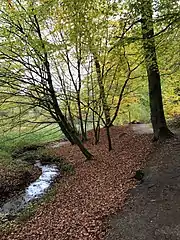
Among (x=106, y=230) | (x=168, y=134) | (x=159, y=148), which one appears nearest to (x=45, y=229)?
(x=106, y=230)

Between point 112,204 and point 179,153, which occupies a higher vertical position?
point 179,153

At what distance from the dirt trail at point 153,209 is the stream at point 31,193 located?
3.91 metres

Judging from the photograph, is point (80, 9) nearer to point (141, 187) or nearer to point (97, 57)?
point (97, 57)

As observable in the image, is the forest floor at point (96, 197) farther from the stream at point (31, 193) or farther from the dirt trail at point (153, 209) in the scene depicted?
the stream at point (31, 193)

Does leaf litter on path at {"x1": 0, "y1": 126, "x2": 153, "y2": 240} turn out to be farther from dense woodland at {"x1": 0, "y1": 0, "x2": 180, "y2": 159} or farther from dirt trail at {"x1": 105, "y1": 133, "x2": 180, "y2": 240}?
dense woodland at {"x1": 0, "y1": 0, "x2": 180, "y2": 159}

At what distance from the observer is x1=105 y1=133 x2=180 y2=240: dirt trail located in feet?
17.7

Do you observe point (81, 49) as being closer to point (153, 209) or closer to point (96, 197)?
point (96, 197)

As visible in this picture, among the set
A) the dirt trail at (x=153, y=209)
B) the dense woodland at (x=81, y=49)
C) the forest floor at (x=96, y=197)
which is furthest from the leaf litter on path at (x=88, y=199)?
the dense woodland at (x=81, y=49)

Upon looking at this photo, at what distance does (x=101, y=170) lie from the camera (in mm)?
10836

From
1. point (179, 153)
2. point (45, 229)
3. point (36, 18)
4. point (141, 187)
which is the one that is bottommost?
point (45, 229)

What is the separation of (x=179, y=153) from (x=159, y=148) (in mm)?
1343

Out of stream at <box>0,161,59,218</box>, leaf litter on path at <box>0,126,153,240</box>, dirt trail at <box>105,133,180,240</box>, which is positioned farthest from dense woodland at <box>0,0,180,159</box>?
dirt trail at <box>105,133,180,240</box>

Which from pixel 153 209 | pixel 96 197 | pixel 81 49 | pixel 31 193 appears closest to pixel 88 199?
pixel 96 197

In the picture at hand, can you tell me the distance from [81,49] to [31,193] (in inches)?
285
